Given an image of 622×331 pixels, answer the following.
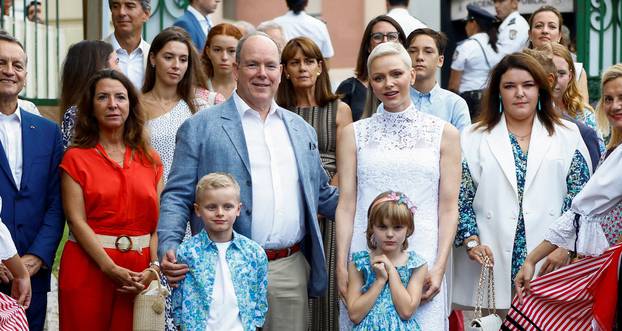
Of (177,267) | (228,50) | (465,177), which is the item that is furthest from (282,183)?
(228,50)

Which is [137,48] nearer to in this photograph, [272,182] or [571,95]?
[571,95]

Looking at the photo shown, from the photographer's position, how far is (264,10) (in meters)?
18.7

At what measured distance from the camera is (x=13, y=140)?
7.82m

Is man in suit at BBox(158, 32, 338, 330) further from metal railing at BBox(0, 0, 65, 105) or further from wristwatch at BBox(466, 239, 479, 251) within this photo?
metal railing at BBox(0, 0, 65, 105)

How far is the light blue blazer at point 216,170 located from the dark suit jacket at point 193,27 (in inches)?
165

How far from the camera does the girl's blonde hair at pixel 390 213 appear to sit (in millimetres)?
6938

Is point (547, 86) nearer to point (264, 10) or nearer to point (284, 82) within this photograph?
point (284, 82)

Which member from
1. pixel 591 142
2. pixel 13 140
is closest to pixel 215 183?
pixel 13 140

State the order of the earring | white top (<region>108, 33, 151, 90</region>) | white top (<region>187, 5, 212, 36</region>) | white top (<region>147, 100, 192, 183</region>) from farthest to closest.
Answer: white top (<region>187, 5, 212, 36</region>) → white top (<region>108, 33, 151, 90</region>) → white top (<region>147, 100, 192, 183</region>) → the earring

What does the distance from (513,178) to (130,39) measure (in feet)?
11.7

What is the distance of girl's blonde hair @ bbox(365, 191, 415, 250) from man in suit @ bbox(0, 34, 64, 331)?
1896mm

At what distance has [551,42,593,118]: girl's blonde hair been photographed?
30.5 feet

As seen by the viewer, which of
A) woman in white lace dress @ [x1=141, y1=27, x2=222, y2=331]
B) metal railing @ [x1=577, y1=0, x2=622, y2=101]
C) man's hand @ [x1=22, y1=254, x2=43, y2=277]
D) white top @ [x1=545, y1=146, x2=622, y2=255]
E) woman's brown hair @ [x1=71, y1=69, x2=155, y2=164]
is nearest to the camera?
white top @ [x1=545, y1=146, x2=622, y2=255]

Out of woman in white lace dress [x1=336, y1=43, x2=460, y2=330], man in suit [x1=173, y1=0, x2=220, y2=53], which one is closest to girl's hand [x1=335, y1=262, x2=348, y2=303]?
woman in white lace dress [x1=336, y1=43, x2=460, y2=330]
